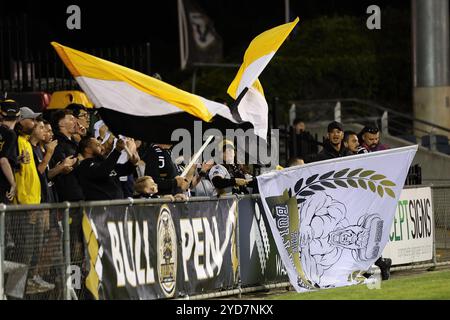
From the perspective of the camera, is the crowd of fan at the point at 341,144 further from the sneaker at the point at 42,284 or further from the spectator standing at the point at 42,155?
the sneaker at the point at 42,284

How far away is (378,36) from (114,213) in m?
23.1

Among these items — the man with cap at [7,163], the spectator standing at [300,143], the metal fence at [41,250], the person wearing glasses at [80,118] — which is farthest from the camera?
the spectator standing at [300,143]

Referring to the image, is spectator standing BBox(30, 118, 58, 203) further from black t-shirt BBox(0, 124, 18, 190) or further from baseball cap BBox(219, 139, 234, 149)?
baseball cap BBox(219, 139, 234, 149)

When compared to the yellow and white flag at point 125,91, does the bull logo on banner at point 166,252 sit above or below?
below

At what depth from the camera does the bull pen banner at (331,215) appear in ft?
46.8

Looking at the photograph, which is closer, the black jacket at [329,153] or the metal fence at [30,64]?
the black jacket at [329,153]

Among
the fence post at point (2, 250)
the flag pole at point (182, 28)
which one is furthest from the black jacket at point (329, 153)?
the flag pole at point (182, 28)

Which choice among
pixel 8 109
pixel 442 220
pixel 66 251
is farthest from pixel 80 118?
pixel 442 220

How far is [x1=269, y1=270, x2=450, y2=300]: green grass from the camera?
42.8ft

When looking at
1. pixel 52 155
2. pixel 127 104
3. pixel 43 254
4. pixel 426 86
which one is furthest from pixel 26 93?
pixel 426 86

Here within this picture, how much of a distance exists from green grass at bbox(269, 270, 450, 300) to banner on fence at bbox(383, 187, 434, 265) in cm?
131

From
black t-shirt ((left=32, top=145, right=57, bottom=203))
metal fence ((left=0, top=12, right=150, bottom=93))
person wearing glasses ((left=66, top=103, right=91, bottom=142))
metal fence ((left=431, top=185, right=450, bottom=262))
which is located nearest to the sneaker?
black t-shirt ((left=32, top=145, right=57, bottom=203))

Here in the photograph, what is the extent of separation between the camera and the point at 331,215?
14.5 meters

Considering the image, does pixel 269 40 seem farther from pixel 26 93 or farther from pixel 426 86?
pixel 426 86
